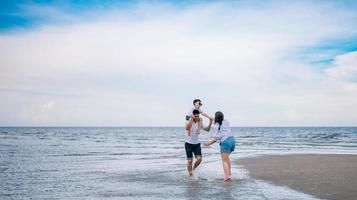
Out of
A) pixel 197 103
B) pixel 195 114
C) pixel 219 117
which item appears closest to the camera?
pixel 219 117

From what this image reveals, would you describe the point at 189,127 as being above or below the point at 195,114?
below

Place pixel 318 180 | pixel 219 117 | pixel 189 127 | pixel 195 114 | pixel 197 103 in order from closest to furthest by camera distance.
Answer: pixel 318 180 < pixel 219 117 < pixel 197 103 < pixel 195 114 < pixel 189 127

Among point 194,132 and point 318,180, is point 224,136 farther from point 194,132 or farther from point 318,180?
point 318,180

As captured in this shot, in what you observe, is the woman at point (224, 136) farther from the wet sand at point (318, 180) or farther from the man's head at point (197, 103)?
the wet sand at point (318, 180)

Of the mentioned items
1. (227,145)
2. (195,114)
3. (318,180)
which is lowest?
(318,180)

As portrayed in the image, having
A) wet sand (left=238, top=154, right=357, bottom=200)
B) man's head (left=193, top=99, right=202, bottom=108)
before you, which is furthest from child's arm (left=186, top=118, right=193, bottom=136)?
wet sand (left=238, top=154, right=357, bottom=200)

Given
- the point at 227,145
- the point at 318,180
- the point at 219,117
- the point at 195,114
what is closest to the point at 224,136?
the point at 227,145

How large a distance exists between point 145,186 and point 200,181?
1.65 meters

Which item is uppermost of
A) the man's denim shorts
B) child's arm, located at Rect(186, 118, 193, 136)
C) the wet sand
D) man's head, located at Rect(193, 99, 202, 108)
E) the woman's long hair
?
man's head, located at Rect(193, 99, 202, 108)

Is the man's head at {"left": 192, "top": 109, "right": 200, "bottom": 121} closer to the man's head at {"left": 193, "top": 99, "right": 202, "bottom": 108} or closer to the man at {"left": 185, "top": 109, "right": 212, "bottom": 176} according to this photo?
the man at {"left": 185, "top": 109, "right": 212, "bottom": 176}

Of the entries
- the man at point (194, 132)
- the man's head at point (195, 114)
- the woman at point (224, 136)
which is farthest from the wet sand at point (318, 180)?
the man's head at point (195, 114)

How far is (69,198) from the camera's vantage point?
825cm

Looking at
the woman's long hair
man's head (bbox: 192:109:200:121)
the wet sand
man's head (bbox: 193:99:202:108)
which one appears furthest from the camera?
man's head (bbox: 192:109:200:121)

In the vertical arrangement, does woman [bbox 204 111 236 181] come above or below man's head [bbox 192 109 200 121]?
below
